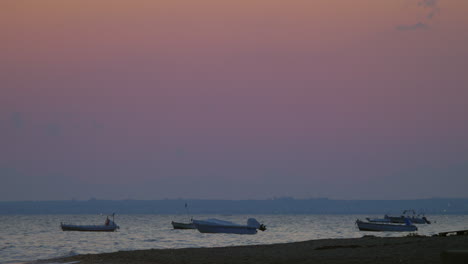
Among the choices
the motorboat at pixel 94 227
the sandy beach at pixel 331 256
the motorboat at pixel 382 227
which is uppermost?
the motorboat at pixel 94 227

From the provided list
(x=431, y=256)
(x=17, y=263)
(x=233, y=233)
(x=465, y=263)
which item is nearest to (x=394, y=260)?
(x=431, y=256)

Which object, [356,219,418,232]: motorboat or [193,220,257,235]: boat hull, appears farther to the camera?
[356,219,418,232]: motorboat

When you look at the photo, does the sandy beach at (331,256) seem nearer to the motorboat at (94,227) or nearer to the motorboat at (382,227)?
the motorboat at (382,227)

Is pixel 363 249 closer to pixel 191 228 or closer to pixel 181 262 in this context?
pixel 181 262

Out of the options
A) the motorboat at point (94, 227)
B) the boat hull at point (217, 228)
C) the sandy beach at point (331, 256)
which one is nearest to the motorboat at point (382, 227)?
the boat hull at point (217, 228)

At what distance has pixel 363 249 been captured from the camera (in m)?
33.7

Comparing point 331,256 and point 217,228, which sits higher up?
point 217,228

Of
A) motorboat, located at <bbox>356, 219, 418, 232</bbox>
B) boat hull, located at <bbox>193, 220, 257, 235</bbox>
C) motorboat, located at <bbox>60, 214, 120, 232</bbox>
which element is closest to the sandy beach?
boat hull, located at <bbox>193, 220, 257, 235</bbox>

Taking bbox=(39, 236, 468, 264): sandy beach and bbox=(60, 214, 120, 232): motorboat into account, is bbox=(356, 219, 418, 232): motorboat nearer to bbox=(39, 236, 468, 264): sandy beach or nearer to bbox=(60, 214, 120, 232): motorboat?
bbox=(60, 214, 120, 232): motorboat

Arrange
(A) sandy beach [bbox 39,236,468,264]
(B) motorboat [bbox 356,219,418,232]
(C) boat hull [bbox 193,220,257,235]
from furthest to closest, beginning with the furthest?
(B) motorboat [bbox 356,219,418,232] → (C) boat hull [bbox 193,220,257,235] → (A) sandy beach [bbox 39,236,468,264]

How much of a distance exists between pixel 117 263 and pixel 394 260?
14195 millimetres

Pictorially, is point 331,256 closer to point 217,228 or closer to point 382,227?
point 217,228

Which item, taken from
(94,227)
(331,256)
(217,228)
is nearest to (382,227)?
(217,228)

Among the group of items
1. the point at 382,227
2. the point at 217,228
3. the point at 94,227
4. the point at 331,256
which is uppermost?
the point at 94,227
